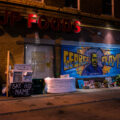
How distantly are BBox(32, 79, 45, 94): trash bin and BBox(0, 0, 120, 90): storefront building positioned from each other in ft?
4.46

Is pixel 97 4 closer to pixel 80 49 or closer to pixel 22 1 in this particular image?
pixel 80 49

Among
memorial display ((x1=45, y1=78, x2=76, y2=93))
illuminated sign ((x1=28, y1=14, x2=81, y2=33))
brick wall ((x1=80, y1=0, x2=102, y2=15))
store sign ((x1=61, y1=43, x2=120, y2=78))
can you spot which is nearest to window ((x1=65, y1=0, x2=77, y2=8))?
brick wall ((x1=80, y1=0, x2=102, y2=15))

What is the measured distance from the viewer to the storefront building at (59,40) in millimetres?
11344

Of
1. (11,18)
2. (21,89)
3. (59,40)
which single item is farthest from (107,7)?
(21,89)

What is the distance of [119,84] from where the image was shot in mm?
14914

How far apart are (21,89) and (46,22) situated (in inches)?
175

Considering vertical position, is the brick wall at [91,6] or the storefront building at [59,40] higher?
the brick wall at [91,6]

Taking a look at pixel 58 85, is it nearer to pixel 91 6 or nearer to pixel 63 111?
pixel 63 111

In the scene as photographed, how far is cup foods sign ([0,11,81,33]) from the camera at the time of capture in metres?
10.7

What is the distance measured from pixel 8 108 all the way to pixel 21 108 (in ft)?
1.71

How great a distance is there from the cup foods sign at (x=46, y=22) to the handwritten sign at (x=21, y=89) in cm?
347

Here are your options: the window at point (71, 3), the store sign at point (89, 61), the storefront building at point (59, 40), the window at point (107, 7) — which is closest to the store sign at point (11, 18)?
the storefront building at point (59, 40)

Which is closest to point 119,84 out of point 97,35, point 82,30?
point 97,35

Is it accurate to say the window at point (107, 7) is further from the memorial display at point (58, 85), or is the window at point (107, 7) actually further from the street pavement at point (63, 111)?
the street pavement at point (63, 111)
